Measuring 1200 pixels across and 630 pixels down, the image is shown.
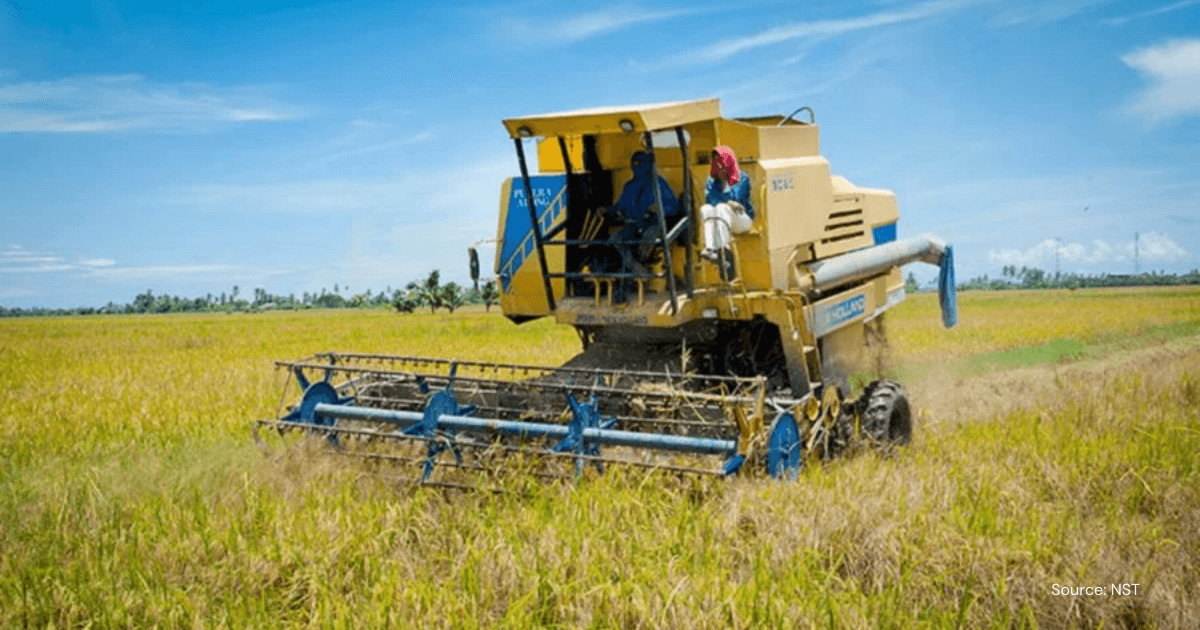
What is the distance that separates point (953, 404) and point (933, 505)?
490 cm

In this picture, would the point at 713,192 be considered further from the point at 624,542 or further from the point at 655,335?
the point at 624,542

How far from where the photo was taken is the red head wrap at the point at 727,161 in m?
6.23

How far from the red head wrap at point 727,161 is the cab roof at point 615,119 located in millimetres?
280

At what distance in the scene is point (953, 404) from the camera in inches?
373

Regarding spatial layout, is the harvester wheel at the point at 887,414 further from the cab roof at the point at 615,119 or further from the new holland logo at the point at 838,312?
the cab roof at the point at 615,119

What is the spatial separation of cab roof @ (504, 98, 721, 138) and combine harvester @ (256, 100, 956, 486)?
0.01 meters

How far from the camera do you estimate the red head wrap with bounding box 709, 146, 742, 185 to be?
20.4ft

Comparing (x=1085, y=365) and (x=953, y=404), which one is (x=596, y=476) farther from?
(x=1085, y=365)

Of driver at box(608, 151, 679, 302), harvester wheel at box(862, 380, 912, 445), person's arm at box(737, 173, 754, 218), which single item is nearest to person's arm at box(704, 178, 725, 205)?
person's arm at box(737, 173, 754, 218)

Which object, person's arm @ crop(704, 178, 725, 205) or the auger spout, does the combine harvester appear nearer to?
the auger spout

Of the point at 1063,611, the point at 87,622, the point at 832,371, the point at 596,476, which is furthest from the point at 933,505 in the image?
the point at 87,622

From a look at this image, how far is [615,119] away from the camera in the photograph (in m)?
5.98

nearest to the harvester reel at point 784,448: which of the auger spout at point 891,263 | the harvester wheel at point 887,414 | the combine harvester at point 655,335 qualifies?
the combine harvester at point 655,335

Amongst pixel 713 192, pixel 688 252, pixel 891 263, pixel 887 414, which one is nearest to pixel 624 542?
pixel 688 252
